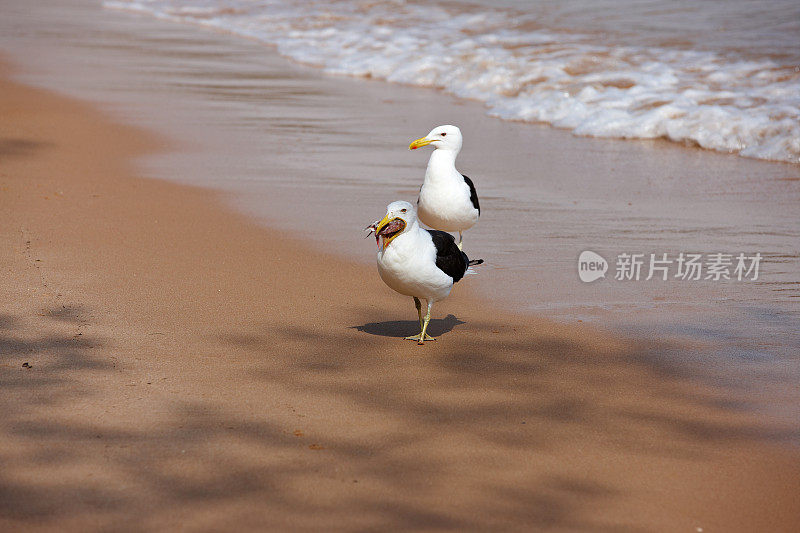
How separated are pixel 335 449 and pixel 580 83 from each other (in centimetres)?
1050

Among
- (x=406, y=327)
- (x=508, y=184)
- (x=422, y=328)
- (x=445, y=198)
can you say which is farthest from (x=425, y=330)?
(x=508, y=184)

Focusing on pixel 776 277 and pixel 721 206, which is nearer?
pixel 776 277

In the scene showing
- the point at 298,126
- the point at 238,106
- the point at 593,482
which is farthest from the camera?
the point at 238,106

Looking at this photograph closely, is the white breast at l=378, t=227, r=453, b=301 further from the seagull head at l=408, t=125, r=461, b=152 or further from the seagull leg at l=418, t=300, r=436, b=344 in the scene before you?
the seagull head at l=408, t=125, r=461, b=152

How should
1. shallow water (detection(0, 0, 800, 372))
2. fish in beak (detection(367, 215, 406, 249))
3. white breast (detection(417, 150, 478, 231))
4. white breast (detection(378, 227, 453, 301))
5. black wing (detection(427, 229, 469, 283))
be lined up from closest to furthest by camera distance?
fish in beak (detection(367, 215, 406, 249)) → white breast (detection(378, 227, 453, 301)) → black wing (detection(427, 229, 469, 283)) → shallow water (detection(0, 0, 800, 372)) → white breast (detection(417, 150, 478, 231))

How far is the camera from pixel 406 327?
5281mm

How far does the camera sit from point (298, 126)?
1054cm

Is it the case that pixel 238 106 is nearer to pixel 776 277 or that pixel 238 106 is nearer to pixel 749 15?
pixel 776 277

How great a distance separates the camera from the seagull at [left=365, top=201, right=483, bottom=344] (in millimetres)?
4602

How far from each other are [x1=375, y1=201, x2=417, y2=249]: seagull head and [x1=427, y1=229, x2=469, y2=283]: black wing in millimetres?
303

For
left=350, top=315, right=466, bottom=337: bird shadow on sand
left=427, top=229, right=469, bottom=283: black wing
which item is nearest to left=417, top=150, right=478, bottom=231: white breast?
left=350, top=315, right=466, bottom=337: bird shadow on sand

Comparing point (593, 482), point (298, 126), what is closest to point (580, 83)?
point (298, 126)

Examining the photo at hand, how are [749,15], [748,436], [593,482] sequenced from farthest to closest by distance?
[749,15] < [748,436] < [593,482]

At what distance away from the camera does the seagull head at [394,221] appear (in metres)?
4.56
